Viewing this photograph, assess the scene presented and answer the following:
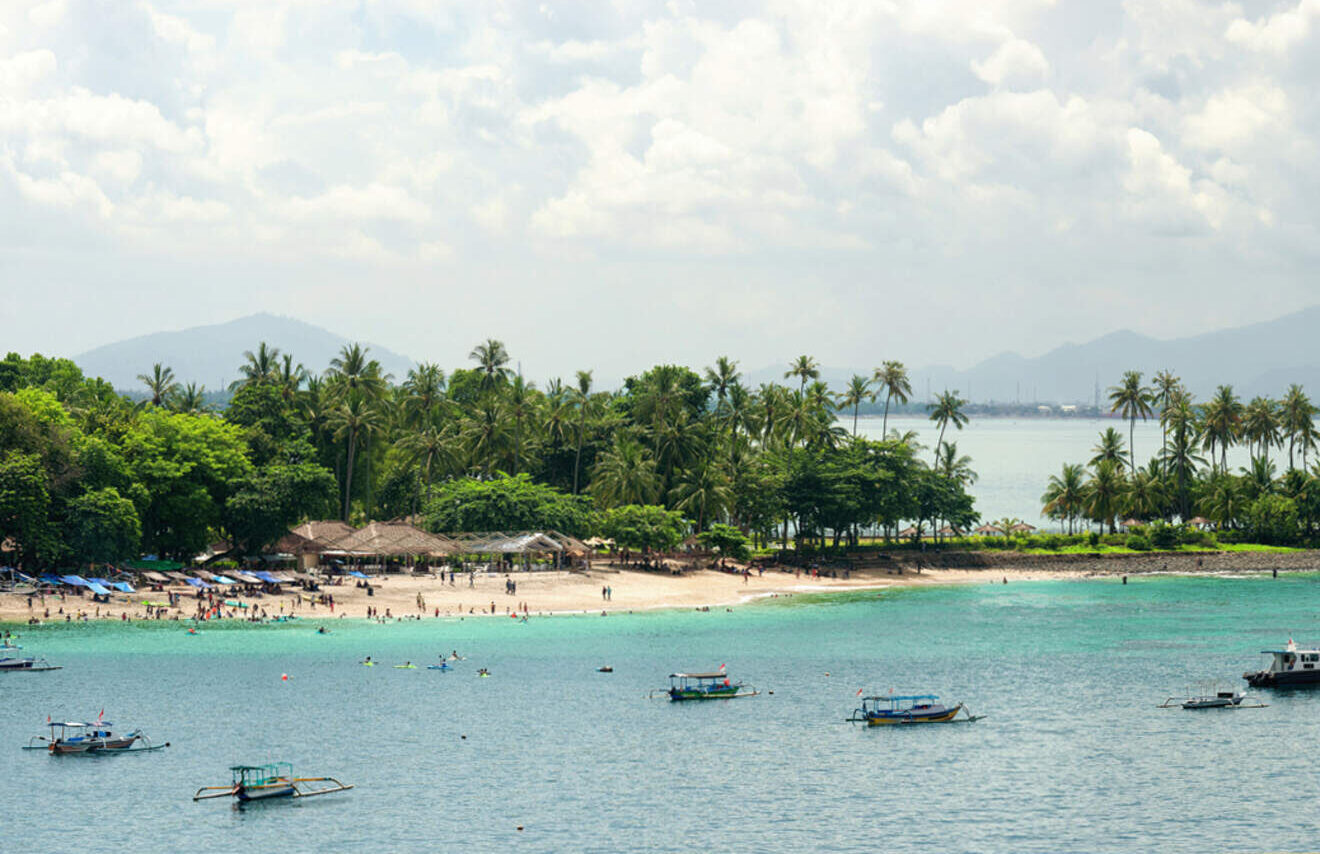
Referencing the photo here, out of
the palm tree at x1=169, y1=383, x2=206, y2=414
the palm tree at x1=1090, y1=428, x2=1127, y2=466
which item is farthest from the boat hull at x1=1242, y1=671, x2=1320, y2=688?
the palm tree at x1=169, y1=383, x2=206, y2=414

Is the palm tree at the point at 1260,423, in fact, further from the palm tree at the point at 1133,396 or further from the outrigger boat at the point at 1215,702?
the outrigger boat at the point at 1215,702

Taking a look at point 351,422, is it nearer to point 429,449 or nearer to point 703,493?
point 429,449

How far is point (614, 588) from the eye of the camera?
125250mm

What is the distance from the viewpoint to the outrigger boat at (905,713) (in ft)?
240

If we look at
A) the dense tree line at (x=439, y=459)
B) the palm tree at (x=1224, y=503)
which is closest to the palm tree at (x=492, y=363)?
the dense tree line at (x=439, y=459)

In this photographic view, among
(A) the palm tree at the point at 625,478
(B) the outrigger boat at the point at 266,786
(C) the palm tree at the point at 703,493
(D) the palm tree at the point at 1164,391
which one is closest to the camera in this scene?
(B) the outrigger boat at the point at 266,786

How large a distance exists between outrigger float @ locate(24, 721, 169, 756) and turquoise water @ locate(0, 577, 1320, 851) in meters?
0.98

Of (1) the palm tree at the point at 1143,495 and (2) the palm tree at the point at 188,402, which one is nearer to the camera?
(2) the palm tree at the point at 188,402

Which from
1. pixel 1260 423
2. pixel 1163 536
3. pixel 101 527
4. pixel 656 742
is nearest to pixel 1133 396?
pixel 1260 423

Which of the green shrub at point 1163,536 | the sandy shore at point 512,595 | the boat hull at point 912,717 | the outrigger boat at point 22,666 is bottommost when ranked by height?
the boat hull at point 912,717

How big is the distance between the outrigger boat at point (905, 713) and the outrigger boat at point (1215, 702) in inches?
485

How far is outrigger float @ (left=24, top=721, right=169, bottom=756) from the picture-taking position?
63.8 m

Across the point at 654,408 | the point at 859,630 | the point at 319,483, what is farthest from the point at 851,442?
the point at 319,483

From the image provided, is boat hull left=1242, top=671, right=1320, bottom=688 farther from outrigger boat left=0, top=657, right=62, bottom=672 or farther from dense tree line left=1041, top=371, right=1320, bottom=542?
dense tree line left=1041, top=371, right=1320, bottom=542
